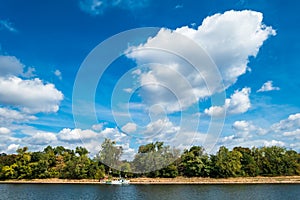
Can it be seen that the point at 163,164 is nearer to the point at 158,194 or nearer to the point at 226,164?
the point at 226,164

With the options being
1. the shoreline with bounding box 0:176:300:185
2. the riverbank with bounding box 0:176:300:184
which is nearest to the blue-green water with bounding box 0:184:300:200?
the shoreline with bounding box 0:176:300:185

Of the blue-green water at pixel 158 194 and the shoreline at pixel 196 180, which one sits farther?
the shoreline at pixel 196 180

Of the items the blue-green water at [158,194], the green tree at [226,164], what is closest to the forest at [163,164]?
the green tree at [226,164]

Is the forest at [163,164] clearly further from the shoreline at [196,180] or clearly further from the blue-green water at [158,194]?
the blue-green water at [158,194]

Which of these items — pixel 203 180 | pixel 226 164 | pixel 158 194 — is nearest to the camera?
pixel 158 194

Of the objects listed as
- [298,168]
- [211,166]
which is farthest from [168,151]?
[298,168]

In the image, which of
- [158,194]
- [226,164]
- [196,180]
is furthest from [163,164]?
[158,194]

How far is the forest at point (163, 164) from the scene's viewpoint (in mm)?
83500

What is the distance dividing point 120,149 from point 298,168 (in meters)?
54.9

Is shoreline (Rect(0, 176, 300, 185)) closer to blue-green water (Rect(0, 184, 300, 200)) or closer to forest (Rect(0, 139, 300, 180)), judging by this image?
forest (Rect(0, 139, 300, 180))

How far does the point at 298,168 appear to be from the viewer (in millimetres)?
87438

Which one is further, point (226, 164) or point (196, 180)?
point (226, 164)

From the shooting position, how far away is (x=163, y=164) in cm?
8381

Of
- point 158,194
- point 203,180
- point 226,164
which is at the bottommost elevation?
point 158,194
